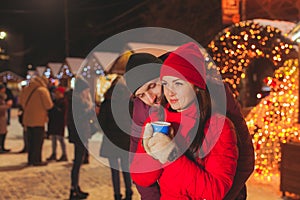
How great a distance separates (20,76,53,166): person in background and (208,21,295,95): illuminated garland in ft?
11.5

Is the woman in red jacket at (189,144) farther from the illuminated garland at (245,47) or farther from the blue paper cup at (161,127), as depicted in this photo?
the illuminated garland at (245,47)

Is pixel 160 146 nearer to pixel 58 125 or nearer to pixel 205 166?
pixel 205 166

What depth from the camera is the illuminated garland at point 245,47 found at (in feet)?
20.1

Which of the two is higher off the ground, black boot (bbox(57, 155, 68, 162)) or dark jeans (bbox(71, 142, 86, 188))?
dark jeans (bbox(71, 142, 86, 188))

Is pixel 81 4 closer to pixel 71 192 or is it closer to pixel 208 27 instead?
pixel 208 27

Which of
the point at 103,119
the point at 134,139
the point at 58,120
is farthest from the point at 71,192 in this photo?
the point at 134,139

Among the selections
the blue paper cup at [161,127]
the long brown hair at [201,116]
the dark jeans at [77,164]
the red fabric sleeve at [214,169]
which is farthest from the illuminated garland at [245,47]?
the blue paper cup at [161,127]

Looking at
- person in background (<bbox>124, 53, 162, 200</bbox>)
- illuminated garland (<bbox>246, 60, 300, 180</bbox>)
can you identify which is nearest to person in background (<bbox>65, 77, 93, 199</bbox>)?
illuminated garland (<bbox>246, 60, 300, 180</bbox>)

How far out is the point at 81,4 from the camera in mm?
24531

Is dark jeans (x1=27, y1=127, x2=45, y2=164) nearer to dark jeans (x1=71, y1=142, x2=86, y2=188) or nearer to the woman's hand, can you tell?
dark jeans (x1=71, y1=142, x2=86, y2=188)

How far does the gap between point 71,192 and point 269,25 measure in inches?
155

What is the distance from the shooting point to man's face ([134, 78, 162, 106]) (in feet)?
6.98

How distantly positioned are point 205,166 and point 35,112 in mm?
6690

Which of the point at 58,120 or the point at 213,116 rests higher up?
the point at 213,116
